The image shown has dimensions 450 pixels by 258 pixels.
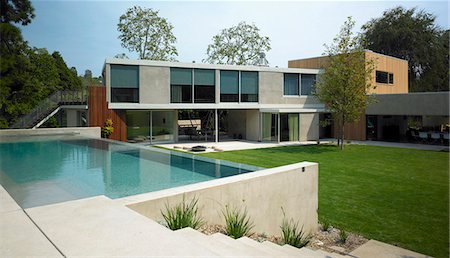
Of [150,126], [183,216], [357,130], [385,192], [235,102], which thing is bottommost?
[385,192]

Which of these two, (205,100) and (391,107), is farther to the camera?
(391,107)

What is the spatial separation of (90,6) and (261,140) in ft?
76.8

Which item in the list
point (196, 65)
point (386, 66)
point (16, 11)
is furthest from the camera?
point (386, 66)

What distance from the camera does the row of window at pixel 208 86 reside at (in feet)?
74.3

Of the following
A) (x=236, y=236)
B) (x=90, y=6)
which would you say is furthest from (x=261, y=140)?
(x=90, y=6)

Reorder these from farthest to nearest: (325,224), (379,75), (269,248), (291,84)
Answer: (379,75) → (291,84) → (325,224) → (269,248)

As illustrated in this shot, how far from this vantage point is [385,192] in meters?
10.9

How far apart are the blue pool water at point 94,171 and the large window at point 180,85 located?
10328 millimetres

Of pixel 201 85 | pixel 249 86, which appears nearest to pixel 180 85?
pixel 201 85

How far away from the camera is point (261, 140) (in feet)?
83.3

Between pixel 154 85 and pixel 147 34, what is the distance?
19.4m

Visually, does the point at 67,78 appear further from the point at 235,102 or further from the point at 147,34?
the point at 235,102

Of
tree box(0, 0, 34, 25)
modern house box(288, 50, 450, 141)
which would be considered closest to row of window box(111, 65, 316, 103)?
modern house box(288, 50, 450, 141)

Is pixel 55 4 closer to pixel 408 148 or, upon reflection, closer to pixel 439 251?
pixel 439 251
